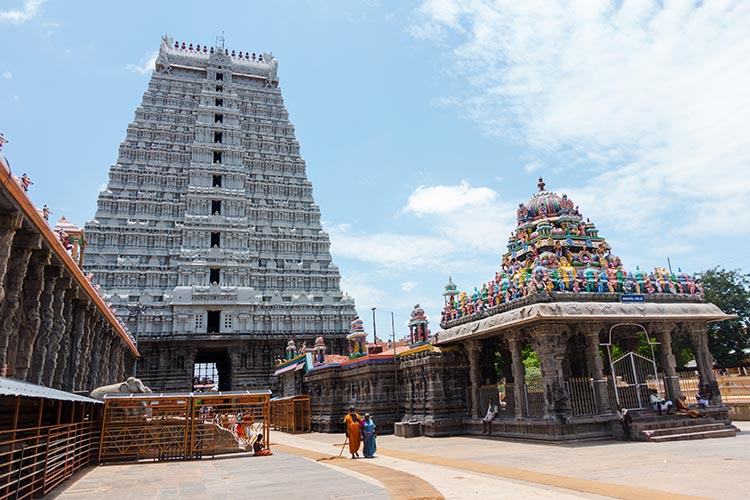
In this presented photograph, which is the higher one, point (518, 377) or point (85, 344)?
point (85, 344)

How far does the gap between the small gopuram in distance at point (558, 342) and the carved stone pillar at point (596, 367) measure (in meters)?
0.04

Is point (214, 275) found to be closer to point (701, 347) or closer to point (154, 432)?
point (154, 432)

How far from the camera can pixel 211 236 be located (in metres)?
62.1

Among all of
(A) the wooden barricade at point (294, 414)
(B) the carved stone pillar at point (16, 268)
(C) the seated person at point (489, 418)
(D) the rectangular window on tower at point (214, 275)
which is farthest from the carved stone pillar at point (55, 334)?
(D) the rectangular window on tower at point (214, 275)

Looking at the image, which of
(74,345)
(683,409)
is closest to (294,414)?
(74,345)

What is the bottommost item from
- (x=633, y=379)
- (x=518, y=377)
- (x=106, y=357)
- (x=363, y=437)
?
(x=363, y=437)

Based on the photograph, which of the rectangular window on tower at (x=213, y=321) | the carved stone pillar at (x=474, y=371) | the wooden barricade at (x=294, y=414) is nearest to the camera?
the carved stone pillar at (x=474, y=371)

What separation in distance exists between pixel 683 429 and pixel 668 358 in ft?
10.1

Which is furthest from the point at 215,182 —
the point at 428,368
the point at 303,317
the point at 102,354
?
the point at 428,368

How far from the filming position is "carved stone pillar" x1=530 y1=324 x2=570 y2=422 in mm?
18312

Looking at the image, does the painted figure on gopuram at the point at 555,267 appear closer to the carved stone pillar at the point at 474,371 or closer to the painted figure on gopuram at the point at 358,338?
the carved stone pillar at the point at 474,371

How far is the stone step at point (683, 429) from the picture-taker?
17453 millimetres

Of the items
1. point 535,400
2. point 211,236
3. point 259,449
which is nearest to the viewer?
point 259,449

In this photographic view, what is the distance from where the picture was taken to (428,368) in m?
24.7
